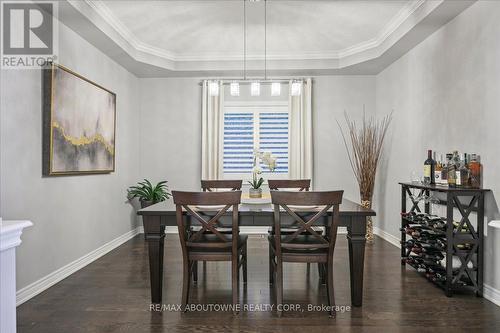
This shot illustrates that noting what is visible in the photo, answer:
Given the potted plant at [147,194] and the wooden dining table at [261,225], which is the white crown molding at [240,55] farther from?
the wooden dining table at [261,225]

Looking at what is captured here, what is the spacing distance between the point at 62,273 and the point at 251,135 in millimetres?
3357

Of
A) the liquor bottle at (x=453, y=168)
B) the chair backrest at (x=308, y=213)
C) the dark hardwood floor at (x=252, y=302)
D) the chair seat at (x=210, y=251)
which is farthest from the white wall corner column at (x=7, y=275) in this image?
the liquor bottle at (x=453, y=168)

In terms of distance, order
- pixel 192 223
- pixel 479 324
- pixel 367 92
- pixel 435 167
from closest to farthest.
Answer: pixel 479 324 → pixel 192 223 → pixel 435 167 → pixel 367 92

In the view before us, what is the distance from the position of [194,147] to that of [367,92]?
2.95 metres

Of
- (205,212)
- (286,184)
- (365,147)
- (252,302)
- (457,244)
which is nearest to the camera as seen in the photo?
(205,212)

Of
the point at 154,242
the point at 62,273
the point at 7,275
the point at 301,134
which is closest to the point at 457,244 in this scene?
the point at 154,242

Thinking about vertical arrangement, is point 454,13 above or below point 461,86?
above

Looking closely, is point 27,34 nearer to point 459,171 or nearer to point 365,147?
point 459,171

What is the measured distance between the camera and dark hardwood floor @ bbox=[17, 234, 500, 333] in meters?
2.46

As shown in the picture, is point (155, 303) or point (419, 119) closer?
point (155, 303)

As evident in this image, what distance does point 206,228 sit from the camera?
265cm

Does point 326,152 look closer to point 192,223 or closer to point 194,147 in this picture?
point 194,147

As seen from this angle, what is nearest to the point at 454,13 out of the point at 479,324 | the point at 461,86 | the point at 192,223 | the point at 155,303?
the point at 461,86

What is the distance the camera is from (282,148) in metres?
5.79
